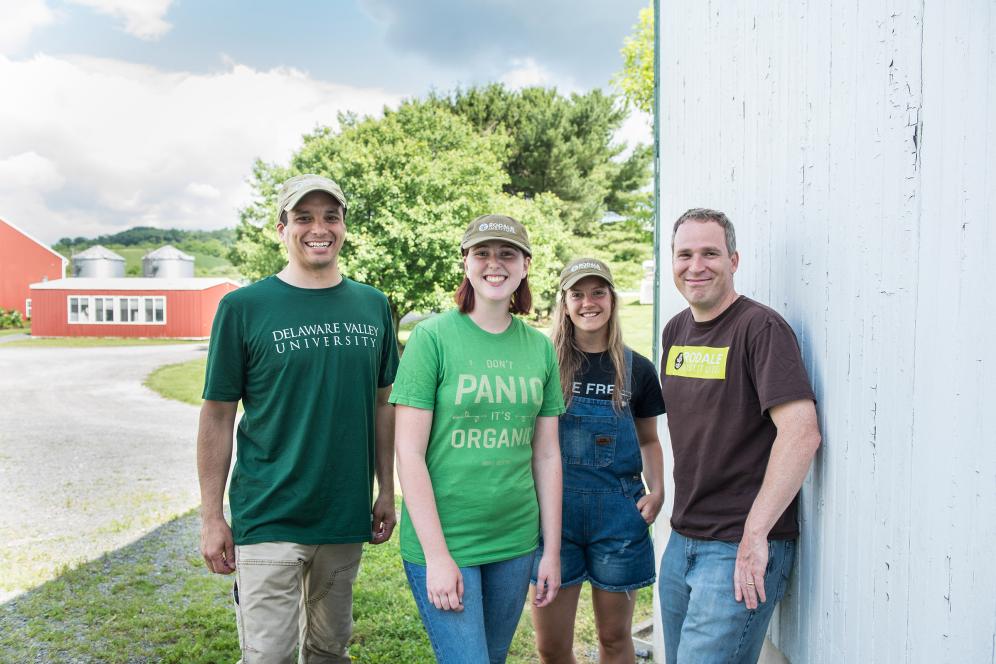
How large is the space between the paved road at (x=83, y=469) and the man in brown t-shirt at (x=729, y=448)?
5116 millimetres

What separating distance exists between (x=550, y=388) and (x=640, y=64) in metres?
16.7

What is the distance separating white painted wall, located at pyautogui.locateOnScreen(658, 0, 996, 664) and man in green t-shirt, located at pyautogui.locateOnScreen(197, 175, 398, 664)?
1482 mm

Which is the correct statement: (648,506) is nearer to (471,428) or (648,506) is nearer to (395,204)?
(471,428)

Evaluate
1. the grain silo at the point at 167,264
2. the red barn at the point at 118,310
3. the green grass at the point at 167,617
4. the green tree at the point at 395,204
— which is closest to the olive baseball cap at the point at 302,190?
the green grass at the point at 167,617

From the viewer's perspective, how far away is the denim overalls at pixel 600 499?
8.84 feet

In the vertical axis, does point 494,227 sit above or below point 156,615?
above

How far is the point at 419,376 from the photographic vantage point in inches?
80.7

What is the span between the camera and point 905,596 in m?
1.69

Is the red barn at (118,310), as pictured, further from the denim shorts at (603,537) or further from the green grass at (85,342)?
the denim shorts at (603,537)

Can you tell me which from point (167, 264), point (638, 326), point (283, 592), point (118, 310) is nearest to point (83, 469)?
point (283, 592)

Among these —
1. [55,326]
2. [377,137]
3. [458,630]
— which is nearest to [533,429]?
[458,630]

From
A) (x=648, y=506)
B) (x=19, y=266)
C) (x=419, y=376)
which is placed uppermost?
(x=19, y=266)

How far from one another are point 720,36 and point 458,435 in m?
2.08

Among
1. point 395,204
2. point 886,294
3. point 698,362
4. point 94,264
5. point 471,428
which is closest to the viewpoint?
point 886,294
